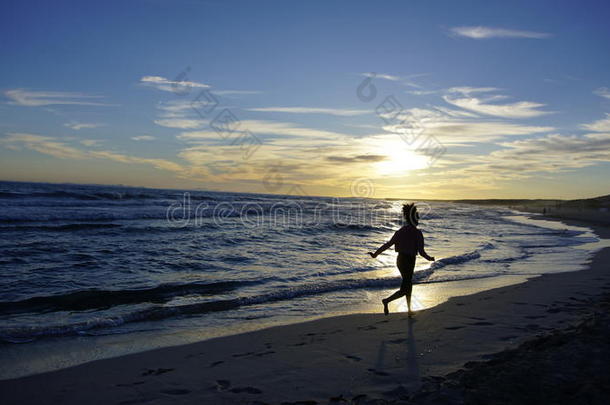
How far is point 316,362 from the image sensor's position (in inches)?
182

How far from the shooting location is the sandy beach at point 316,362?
12.4 feet

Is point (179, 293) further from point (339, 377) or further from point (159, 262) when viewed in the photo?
point (339, 377)

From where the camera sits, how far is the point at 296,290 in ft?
28.9

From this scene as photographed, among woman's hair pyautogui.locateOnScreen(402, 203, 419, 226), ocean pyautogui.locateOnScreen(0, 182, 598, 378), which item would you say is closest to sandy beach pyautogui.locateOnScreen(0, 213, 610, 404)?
ocean pyautogui.locateOnScreen(0, 182, 598, 378)

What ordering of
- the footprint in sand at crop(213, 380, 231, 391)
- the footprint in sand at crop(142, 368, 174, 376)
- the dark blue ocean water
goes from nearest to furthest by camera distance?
the footprint in sand at crop(213, 380, 231, 391), the footprint in sand at crop(142, 368, 174, 376), the dark blue ocean water

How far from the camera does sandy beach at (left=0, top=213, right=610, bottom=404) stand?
3.79 m

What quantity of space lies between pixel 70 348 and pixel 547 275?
11.4 metres

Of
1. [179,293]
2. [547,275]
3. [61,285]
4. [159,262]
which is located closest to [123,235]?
[159,262]

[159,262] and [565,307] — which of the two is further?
[159,262]

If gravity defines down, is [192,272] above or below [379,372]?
below

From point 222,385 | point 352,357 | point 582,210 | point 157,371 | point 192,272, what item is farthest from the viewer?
point 582,210

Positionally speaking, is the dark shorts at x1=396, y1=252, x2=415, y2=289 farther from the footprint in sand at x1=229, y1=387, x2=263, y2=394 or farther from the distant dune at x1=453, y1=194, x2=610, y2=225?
the distant dune at x1=453, y1=194, x2=610, y2=225

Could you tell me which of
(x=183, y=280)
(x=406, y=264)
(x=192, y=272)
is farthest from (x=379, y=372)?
(x=192, y=272)

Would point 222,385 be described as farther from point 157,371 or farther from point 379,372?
point 379,372
